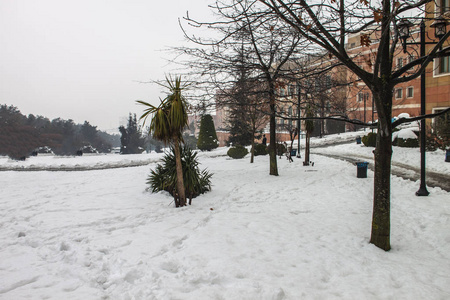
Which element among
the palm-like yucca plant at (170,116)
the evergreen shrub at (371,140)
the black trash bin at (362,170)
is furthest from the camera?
the evergreen shrub at (371,140)

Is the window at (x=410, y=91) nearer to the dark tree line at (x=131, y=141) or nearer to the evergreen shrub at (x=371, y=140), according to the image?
the evergreen shrub at (x=371, y=140)

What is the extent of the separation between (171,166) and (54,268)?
15.9 feet

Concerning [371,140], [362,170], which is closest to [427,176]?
[362,170]

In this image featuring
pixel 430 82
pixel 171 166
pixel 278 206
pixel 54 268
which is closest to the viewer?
pixel 54 268

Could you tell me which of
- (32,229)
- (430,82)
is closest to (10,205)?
(32,229)

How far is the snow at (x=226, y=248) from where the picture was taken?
3090 millimetres

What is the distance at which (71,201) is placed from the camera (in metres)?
8.01

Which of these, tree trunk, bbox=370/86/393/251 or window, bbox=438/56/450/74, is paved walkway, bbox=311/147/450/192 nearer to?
tree trunk, bbox=370/86/393/251

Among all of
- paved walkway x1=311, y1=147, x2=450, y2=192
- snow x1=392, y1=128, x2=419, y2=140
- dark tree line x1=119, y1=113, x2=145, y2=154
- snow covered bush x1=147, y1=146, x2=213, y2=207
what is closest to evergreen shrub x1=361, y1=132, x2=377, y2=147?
snow x1=392, y1=128, x2=419, y2=140

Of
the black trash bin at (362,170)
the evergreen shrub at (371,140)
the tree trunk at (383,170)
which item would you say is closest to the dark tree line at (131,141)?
the evergreen shrub at (371,140)

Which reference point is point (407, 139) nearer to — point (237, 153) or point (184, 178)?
point (237, 153)

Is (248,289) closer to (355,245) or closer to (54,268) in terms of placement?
(355,245)

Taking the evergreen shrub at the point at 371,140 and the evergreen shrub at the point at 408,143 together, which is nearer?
the evergreen shrub at the point at 408,143

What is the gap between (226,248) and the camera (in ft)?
13.7
